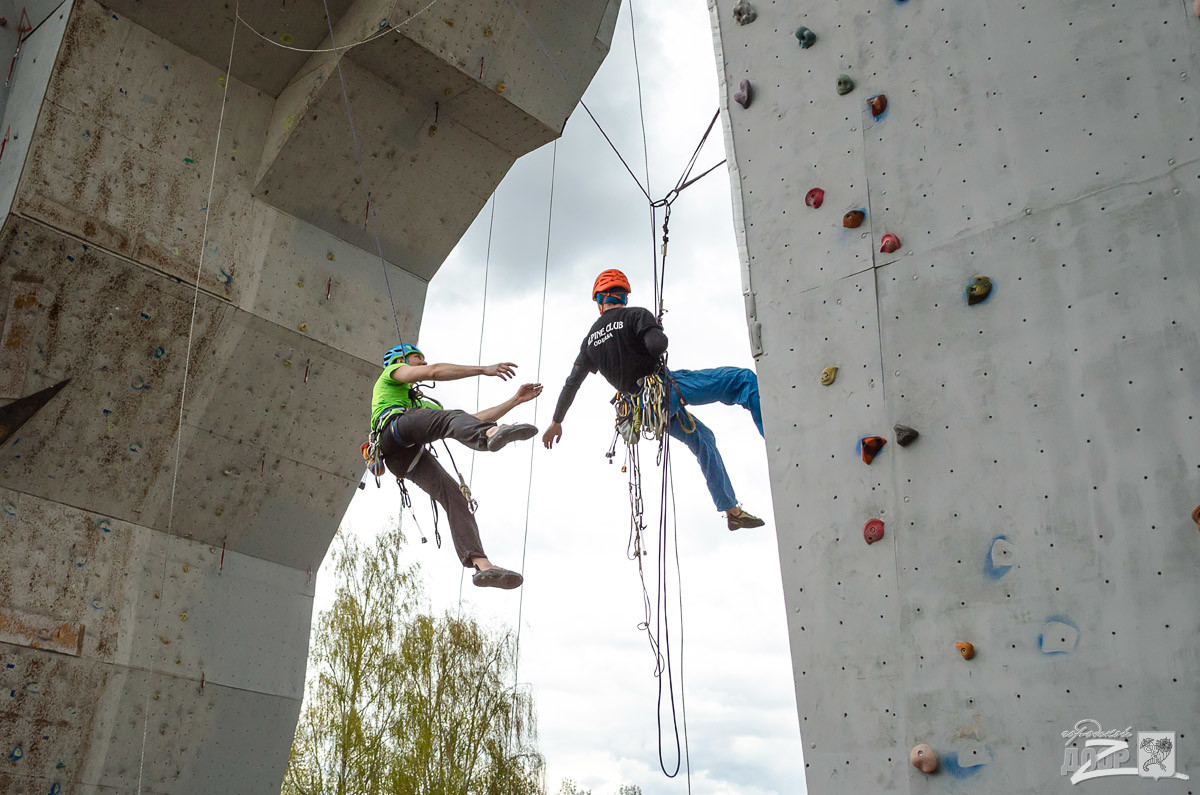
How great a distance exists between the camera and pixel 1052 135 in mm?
2518

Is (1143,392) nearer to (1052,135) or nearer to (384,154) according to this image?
(1052,135)

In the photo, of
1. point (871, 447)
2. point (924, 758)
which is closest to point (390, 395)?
point (871, 447)

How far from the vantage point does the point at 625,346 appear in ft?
13.4

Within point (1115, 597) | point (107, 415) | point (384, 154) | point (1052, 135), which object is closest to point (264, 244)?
point (384, 154)

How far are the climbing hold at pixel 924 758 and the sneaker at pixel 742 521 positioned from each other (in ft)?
6.58

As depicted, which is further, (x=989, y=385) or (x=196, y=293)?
(x=196, y=293)

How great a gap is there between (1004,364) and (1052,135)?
58 cm

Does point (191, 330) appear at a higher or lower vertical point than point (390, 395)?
higher

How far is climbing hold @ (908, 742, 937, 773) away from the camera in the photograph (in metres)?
2.30

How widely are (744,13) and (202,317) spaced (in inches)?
127

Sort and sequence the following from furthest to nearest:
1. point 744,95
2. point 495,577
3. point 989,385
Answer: point 495,577
point 744,95
point 989,385

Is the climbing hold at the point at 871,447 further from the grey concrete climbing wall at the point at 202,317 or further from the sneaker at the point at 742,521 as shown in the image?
the grey concrete climbing wall at the point at 202,317

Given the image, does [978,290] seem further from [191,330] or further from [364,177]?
[191,330]

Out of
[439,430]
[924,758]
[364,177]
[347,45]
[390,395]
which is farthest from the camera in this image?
[364,177]
